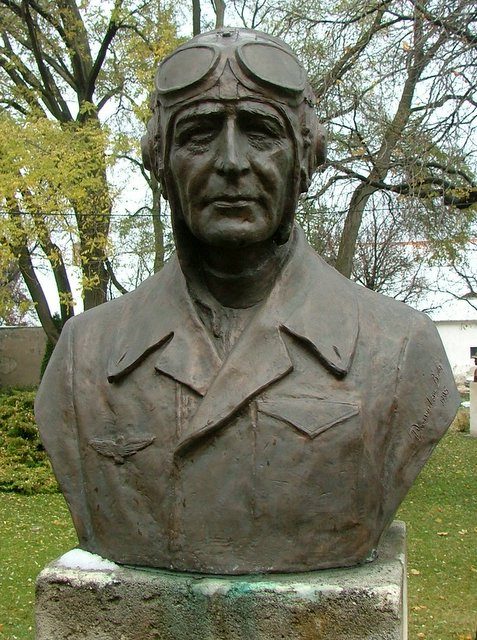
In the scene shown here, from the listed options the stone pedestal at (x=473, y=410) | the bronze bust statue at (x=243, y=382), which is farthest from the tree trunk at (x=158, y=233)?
the bronze bust statue at (x=243, y=382)

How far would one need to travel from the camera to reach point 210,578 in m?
2.41

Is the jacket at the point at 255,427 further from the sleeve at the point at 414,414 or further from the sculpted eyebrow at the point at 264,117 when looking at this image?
the sculpted eyebrow at the point at 264,117

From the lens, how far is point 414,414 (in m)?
2.51

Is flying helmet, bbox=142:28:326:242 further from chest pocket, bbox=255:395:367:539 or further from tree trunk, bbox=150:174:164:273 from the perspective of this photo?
tree trunk, bbox=150:174:164:273

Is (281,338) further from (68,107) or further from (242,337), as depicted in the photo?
(68,107)

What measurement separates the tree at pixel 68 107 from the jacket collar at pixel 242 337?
338 inches

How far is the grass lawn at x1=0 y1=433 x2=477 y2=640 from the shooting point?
226 inches

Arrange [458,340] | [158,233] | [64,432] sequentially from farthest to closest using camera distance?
[458,340] → [158,233] → [64,432]

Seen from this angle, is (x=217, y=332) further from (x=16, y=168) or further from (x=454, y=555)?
(x=16, y=168)

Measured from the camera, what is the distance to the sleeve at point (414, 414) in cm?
249

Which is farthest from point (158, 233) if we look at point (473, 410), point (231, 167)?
point (231, 167)

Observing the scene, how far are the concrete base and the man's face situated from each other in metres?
0.99

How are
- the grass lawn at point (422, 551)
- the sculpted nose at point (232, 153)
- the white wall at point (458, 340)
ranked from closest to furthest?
the sculpted nose at point (232, 153), the grass lawn at point (422, 551), the white wall at point (458, 340)

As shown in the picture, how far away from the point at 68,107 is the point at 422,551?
11.2m
